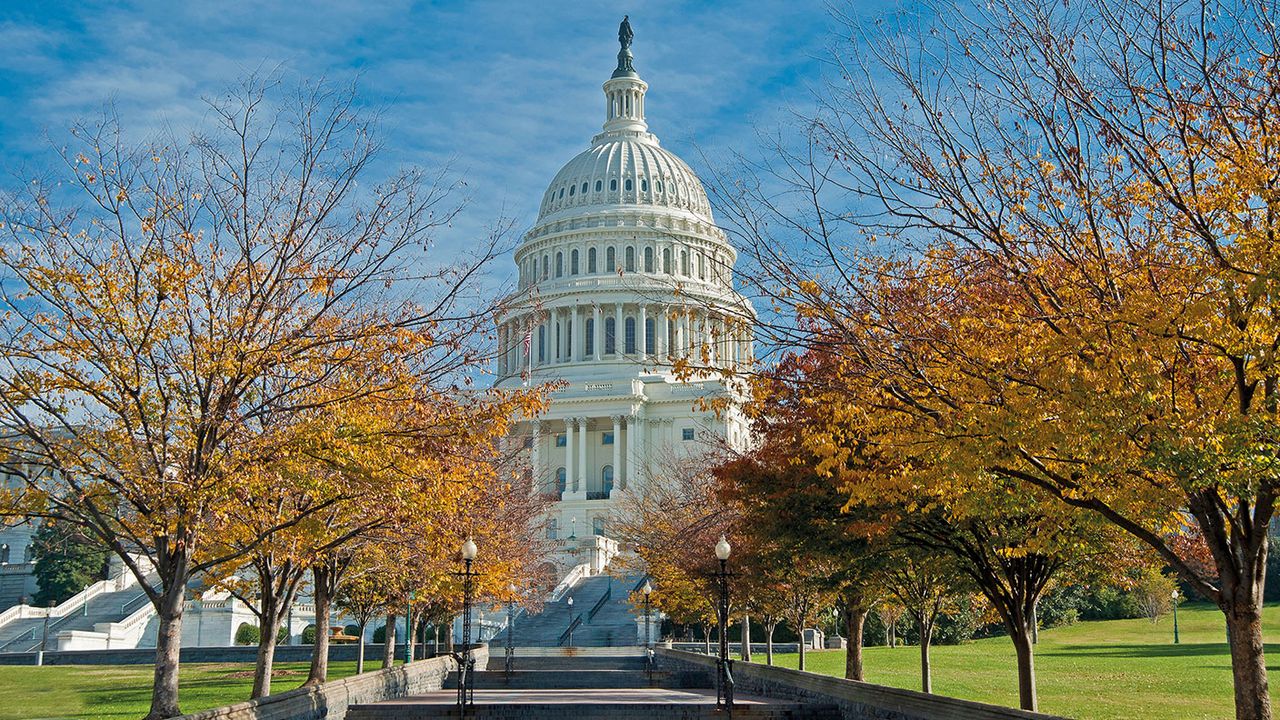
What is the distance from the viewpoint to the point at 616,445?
10469 cm

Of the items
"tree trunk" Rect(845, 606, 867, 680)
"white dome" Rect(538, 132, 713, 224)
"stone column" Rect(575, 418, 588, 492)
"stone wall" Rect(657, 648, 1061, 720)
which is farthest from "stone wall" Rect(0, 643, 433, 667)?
"white dome" Rect(538, 132, 713, 224)

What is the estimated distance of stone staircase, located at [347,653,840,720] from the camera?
22625mm

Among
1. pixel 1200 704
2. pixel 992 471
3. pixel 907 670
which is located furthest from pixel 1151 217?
pixel 907 670

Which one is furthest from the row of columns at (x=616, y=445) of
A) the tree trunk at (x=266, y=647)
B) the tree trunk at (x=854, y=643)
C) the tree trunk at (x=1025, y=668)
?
the tree trunk at (x=1025, y=668)

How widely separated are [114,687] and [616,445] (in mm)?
71776

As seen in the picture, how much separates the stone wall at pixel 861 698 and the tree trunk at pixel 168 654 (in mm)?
9880

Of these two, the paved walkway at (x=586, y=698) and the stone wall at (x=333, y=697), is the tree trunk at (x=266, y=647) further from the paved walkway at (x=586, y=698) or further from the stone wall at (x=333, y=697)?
the paved walkway at (x=586, y=698)

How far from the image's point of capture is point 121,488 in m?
15.6

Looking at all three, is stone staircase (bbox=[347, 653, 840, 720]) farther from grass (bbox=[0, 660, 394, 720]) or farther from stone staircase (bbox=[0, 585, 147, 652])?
stone staircase (bbox=[0, 585, 147, 652])

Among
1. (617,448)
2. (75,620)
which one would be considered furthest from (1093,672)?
(617,448)

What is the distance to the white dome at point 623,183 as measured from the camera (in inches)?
4843

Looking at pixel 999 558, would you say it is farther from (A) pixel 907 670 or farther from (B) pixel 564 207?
(B) pixel 564 207

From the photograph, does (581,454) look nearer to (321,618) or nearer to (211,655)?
(211,655)

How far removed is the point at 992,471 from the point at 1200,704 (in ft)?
46.8
